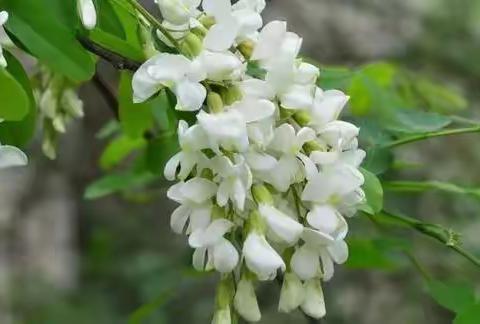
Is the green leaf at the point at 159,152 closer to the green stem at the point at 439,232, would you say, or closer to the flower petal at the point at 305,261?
the green stem at the point at 439,232

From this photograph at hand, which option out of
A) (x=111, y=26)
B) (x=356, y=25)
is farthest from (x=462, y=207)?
(x=111, y=26)

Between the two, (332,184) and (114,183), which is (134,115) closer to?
(114,183)

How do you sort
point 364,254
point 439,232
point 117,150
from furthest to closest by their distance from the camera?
point 117,150, point 364,254, point 439,232

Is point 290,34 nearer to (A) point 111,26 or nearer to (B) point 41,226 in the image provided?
→ (A) point 111,26

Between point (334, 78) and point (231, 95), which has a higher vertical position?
point (231, 95)

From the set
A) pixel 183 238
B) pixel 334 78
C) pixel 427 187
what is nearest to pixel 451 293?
pixel 427 187

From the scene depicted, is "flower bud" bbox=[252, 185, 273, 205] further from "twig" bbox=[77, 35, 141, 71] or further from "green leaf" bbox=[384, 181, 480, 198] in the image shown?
"green leaf" bbox=[384, 181, 480, 198]

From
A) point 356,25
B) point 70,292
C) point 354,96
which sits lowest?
point 70,292
